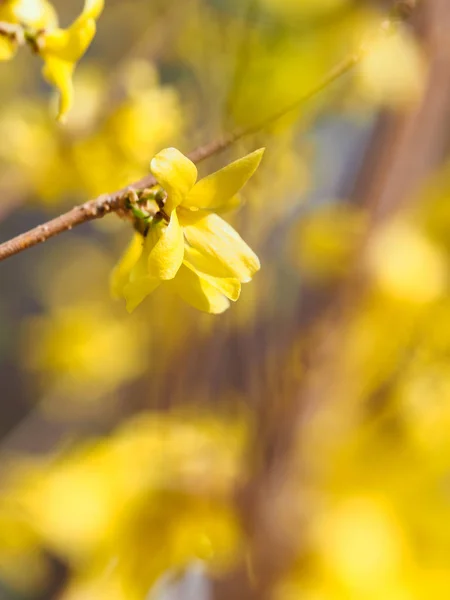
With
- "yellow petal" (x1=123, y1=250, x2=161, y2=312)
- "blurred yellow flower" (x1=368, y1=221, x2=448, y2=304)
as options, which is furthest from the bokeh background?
"yellow petal" (x1=123, y1=250, x2=161, y2=312)

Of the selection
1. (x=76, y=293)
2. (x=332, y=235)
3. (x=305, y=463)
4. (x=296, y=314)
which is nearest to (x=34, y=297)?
(x=76, y=293)

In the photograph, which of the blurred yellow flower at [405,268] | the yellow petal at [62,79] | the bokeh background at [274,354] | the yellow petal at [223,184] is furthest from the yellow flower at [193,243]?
the blurred yellow flower at [405,268]

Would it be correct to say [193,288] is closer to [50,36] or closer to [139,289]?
[139,289]

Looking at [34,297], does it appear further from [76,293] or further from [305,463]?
[305,463]

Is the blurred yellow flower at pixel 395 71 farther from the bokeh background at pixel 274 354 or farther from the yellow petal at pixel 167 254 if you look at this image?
the yellow petal at pixel 167 254

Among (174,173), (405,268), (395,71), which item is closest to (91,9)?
(174,173)

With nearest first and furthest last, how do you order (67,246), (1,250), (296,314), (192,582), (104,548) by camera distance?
(1,250) → (104,548) → (192,582) → (296,314) → (67,246)

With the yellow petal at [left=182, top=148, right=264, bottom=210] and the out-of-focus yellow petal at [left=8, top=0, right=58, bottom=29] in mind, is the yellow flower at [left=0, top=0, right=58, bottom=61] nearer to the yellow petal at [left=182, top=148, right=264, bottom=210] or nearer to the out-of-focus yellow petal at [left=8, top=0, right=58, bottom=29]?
the out-of-focus yellow petal at [left=8, top=0, right=58, bottom=29]
